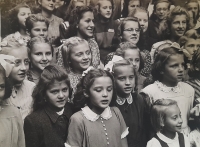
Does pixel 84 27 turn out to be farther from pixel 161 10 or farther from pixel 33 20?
pixel 161 10

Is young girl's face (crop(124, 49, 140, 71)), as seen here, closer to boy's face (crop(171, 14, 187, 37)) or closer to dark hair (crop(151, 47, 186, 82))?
dark hair (crop(151, 47, 186, 82))

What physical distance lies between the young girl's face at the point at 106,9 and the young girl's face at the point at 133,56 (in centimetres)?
23

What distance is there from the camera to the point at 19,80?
1612mm

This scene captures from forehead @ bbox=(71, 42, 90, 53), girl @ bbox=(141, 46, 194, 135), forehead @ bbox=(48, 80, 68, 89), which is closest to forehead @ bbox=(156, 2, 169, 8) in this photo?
girl @ bbox=(141, 46, 194, 135)

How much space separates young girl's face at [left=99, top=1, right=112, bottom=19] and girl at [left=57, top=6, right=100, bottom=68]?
0.21ft

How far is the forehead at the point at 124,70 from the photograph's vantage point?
168 cm

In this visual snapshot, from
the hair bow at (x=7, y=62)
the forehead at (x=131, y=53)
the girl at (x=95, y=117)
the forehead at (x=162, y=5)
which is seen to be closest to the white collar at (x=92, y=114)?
the girl at (x=95, y=117)

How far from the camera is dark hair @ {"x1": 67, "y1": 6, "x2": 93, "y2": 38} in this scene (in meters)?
1.67

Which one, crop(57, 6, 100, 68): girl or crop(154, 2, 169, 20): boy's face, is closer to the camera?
crop(57, 6, 100, 68): girl

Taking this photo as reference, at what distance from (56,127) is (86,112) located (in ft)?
0.57

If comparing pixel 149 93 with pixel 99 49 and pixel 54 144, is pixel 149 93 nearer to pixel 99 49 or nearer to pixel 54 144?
pixel 99 49

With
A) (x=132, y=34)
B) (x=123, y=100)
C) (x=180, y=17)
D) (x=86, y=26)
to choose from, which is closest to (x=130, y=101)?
(x=123, y=100)

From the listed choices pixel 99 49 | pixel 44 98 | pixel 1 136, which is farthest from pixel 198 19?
pixel 1 136

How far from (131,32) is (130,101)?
39 cm
